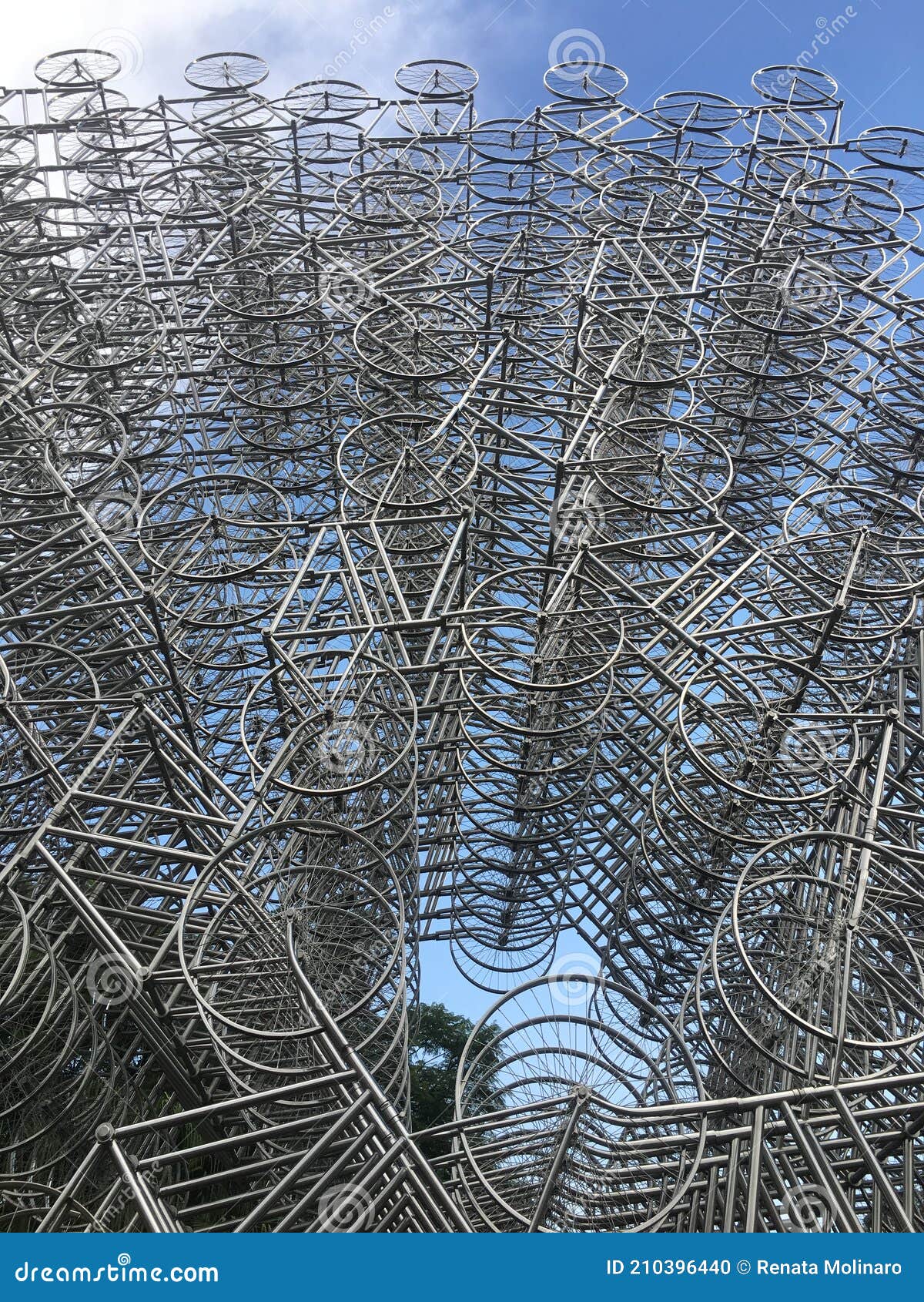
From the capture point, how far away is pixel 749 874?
592 inches

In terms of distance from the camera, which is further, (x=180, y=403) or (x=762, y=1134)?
(x=180, y=403)

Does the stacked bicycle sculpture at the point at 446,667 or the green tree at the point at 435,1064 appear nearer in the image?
the stacked bicycle sculpture at the point at 446,667

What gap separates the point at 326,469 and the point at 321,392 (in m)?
1.27

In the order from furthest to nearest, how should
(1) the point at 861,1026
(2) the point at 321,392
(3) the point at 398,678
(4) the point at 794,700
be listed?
(2) the point at 321,392 < (4) the point at 794,700 < (3) the point at 398,678 < (1) the point at 861,1026

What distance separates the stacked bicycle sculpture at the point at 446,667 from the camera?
12398 mm

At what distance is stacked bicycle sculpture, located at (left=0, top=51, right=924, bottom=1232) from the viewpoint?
40.7 ft

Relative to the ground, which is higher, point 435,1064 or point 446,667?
point 446,667

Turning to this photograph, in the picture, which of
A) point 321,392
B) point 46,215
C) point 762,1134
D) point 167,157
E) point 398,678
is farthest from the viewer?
point 167,157

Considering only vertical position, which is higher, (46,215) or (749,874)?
(46,215)

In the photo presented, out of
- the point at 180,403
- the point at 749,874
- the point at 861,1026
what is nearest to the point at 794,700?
the point at 749,874

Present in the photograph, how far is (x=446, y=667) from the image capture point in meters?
16.4

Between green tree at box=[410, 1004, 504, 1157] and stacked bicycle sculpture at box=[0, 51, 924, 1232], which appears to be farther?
green tree at box=[410, 1004, 504, 1157]

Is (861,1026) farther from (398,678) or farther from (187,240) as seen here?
(187,240)

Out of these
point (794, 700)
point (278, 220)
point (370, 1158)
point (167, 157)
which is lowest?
point (370, 1158)
